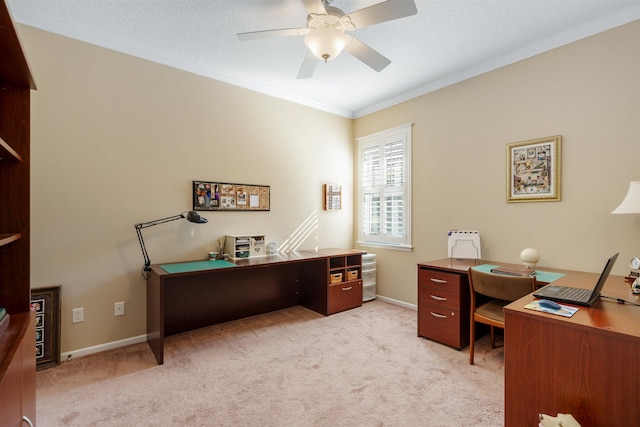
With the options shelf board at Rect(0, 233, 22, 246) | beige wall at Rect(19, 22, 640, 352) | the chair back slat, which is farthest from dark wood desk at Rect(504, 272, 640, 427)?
shelf board at Rect(0, 233, 22, 246)

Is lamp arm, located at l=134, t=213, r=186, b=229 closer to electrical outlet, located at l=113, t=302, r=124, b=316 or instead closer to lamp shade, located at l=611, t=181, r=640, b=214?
electrical outlet, located at l=113, t=302, r=124, b=316

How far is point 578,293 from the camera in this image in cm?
173

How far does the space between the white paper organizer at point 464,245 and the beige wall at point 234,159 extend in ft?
0.46

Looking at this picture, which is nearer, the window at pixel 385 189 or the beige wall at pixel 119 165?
the beige wall at pixel 119 165

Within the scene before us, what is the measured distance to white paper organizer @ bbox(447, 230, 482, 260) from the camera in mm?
3078

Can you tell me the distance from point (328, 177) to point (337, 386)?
9.02ft

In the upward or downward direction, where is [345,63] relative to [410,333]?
upward

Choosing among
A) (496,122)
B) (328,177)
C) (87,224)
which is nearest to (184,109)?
(87,224)

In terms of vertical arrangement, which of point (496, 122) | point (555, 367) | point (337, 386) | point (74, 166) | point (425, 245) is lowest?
point (337, 386)

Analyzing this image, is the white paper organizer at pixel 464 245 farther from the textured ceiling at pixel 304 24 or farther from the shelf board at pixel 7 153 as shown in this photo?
the shelf board at pixel 7 153

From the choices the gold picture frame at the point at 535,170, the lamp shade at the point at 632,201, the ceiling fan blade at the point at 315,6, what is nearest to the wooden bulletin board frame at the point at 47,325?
the ceiling fan blade at the point at 315,6

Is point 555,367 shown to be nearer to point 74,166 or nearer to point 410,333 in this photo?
point 410,333

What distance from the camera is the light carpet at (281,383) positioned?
5.96 feet

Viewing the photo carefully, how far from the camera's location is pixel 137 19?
2.40 metres
